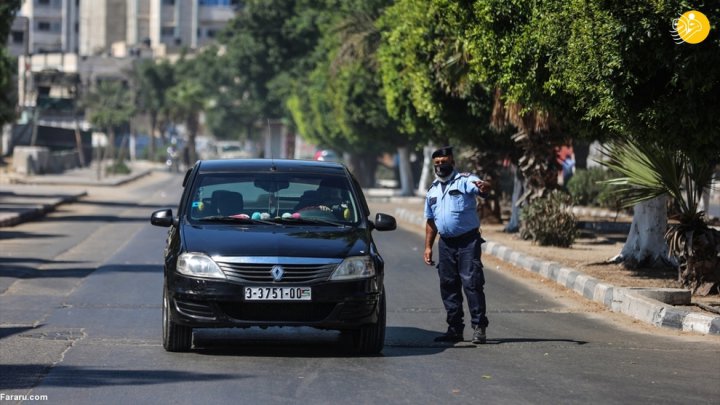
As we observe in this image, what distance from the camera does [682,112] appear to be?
13.3 metres

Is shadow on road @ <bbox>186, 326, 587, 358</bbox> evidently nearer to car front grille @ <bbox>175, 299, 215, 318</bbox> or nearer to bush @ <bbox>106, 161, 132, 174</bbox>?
car front grille @ <bbox>175, 299, 215, 318</bbox>

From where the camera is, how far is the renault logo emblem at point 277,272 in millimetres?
9984

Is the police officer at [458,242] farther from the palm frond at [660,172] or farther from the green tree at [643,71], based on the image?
the palm frond at [660,172]

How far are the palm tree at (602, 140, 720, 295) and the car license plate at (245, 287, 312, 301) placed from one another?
20.6 feet

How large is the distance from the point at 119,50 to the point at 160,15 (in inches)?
307

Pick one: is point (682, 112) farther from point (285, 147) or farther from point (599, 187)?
point (285, 147)

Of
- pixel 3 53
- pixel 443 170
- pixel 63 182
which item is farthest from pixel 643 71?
pixel 63 182

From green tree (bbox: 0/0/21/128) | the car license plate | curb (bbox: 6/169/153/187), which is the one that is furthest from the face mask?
curb (bbox: 6/169/153/187)

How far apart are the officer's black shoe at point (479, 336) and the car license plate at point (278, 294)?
6.34ft

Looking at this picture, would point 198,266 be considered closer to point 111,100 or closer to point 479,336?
point 479,336

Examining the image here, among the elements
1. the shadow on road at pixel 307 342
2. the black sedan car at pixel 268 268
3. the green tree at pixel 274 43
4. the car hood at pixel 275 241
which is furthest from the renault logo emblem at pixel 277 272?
the green tree at pixel 274 43

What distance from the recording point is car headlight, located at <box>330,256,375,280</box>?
400 inches

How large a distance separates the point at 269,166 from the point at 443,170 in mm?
1507

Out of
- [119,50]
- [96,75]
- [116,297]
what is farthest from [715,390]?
[119,50]
